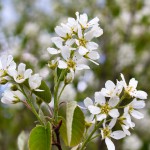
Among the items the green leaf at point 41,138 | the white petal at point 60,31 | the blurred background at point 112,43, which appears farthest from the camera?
the blurred background at point 112,43

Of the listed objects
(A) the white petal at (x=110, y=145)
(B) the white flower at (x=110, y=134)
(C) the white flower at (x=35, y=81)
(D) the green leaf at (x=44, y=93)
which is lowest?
(A) the white petal at (x=110, y=145)

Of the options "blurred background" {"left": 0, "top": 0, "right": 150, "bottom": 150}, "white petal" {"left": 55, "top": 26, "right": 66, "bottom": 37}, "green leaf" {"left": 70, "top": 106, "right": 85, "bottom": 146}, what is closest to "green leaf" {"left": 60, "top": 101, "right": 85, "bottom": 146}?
"green leaf" {"left": 70, "top": 106, "right": 85, "bottom": 146}

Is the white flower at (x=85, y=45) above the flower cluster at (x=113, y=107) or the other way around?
above

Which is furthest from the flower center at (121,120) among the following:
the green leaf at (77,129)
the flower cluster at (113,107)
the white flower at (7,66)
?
the white flower at (7,66)

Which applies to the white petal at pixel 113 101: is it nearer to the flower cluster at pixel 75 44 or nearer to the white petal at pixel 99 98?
the white petal at pixel 99 98

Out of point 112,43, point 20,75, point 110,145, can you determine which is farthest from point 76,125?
point 112,43

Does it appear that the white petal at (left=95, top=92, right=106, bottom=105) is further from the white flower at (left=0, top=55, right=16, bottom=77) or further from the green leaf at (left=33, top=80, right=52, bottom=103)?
the white flower at (left=0, top=55, right=16, bottom=77)

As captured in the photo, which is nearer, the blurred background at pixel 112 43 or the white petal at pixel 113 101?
the white petal at pixel 113 101
